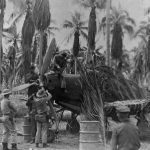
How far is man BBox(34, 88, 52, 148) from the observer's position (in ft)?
38.9

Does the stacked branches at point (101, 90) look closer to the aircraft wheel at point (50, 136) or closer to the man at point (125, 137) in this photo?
the aircraft wheel at point (50, 136)

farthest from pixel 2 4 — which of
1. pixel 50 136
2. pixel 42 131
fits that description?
pixel 42 131

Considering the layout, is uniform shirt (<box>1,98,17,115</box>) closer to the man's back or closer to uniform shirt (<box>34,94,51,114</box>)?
uniform shirt (<box>34,94,51,114</box>)

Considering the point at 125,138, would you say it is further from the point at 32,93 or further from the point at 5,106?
the point at 32,93

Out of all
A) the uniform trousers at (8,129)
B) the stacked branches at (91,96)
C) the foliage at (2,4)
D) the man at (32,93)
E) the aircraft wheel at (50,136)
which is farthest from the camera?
the foliage at (2,4)

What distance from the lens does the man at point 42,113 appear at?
11859 millimetres

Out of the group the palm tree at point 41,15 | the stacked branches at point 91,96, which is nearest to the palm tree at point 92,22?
the palm tree at point 41,15

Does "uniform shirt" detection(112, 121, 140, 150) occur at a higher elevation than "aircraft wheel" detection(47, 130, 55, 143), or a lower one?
higher

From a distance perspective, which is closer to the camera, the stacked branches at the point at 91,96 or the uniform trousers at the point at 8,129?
the uniform trousers at the point at 8,129

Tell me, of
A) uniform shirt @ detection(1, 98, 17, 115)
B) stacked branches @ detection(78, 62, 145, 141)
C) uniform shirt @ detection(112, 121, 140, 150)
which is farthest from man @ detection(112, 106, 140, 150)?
uniform shirt @ detection(1, 98, 17, 115)

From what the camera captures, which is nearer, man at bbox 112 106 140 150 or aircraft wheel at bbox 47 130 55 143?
man at bbox 112 106 140 150

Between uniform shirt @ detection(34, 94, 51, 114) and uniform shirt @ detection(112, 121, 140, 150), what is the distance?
22.2 feet

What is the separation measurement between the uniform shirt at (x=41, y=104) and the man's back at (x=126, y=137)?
6797mm

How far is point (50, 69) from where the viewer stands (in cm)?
1229
